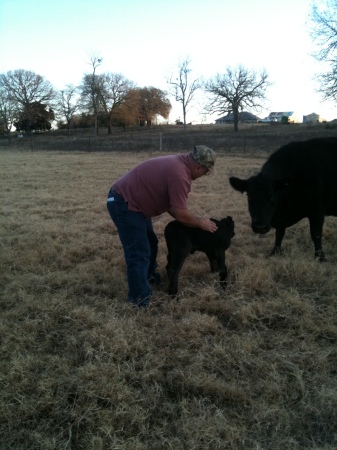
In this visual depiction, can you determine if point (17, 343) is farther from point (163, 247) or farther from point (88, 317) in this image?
point (163, 247)

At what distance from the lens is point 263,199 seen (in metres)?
4.32

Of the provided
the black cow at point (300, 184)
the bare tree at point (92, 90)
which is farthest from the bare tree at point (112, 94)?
the black cow at point (300, 184)

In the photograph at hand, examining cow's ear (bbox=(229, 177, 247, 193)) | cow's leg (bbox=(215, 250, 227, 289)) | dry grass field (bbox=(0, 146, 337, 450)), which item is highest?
cow's ear (bbox=(229, 177, 247, 193))

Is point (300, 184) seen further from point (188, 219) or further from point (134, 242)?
point (134, 242)

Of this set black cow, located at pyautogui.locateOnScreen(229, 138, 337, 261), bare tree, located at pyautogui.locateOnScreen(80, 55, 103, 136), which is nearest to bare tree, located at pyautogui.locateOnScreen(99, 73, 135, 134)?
bare tree, located at pyautogui.locateOnScreen(80, 55, 103, 136)

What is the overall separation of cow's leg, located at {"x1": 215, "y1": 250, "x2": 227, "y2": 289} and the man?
1.88 ft

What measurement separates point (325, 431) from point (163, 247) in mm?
3681

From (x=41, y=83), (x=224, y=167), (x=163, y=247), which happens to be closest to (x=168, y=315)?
(x=163, y=247)

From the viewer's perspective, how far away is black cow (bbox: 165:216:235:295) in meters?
3.82

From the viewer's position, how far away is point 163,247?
18.1 feet

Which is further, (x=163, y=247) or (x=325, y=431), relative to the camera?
(x=163, y=247)

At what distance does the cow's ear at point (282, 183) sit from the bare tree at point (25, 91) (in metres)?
57.8

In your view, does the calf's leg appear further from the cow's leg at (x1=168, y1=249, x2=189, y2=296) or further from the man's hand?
the man's hand

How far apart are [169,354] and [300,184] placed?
3.21m
